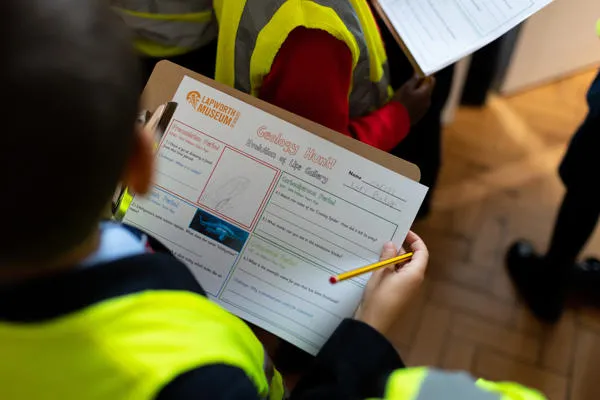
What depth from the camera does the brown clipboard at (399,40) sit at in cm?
73

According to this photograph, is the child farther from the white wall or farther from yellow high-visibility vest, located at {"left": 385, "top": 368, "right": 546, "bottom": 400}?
the white wall

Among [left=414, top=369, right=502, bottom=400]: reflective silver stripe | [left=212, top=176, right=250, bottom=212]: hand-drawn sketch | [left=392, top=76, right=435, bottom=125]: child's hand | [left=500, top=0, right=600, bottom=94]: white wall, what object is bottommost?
[left=500, top=0, right=600, bottom=94]: white wall

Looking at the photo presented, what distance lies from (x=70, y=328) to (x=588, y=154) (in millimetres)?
854

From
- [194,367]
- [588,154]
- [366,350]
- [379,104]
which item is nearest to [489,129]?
[588,154]

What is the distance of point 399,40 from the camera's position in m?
0.75

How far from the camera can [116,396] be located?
0.39 m

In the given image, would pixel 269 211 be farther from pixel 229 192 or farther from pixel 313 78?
pixel 313 78

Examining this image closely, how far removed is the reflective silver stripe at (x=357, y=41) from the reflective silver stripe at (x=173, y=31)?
88 millimetres

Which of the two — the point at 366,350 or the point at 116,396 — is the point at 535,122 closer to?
the point at 366,350

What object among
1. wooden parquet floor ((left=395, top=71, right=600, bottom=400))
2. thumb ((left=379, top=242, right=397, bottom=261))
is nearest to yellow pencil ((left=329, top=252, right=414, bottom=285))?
thumb ((left=379, top=242, right=397, bottom=261))

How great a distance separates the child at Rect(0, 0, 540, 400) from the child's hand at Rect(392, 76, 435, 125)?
44 centimetres

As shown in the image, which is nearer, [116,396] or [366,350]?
[116,396]

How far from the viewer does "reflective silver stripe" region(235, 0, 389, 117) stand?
25.2 inches

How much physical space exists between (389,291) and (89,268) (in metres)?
0.31
